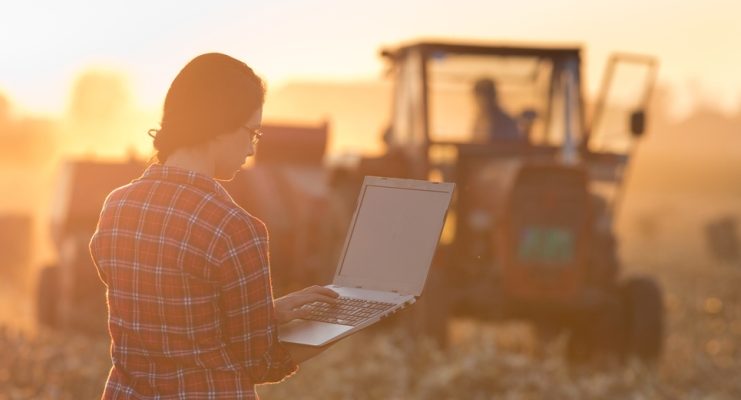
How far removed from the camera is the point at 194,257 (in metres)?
2.52

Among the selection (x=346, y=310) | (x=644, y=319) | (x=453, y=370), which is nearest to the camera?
(x=346, y=310)

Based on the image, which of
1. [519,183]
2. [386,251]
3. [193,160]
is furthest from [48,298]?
[193,160]

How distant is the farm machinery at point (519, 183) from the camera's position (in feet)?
27.3

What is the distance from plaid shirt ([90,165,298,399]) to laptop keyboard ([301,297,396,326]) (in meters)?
0.24

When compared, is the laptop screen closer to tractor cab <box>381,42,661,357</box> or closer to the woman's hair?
the woman's hair

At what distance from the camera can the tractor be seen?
27.3 ft

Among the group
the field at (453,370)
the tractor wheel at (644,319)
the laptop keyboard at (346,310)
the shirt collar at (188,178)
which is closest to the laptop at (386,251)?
the laptop keyboard at (346,310)

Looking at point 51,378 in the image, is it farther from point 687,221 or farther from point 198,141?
point 687,221

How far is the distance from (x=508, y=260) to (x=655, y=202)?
4662 centimetres

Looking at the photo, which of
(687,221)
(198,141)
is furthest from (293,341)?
(687,221)

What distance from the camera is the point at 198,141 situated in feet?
8.59

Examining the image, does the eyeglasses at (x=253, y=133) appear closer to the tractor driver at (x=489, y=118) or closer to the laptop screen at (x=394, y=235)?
the laptop screen at (x=394, y=235)

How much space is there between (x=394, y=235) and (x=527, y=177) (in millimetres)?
5349

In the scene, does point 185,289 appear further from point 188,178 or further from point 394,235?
point 394,235
